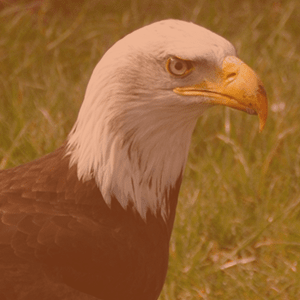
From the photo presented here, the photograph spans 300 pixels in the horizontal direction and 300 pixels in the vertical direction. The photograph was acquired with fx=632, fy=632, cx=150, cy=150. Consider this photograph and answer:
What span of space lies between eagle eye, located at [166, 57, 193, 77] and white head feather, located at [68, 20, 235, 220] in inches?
1.0

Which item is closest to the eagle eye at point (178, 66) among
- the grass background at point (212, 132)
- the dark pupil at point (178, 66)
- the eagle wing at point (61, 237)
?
the dark pupil at point (178, 66)

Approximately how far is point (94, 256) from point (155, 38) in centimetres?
108

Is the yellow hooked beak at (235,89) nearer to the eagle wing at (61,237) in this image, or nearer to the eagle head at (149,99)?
the eagle head at (149,99)

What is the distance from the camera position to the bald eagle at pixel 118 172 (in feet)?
9.61

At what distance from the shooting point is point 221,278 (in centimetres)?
447

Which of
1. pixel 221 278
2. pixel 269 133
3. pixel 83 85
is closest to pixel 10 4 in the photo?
pixel 83 85

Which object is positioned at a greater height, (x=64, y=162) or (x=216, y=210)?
(x=64, y=162)

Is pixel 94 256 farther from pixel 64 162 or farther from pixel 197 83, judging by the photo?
pixel 197 83

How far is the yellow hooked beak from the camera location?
296 centimetres

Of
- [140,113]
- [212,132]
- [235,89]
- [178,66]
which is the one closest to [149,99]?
[140,113]

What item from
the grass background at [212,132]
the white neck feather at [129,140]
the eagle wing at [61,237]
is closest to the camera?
the eagle wing at [61,237]

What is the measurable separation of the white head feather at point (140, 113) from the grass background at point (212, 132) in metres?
1.40

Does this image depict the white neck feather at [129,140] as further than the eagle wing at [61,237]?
Yes

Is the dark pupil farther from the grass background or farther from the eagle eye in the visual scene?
the grass background
